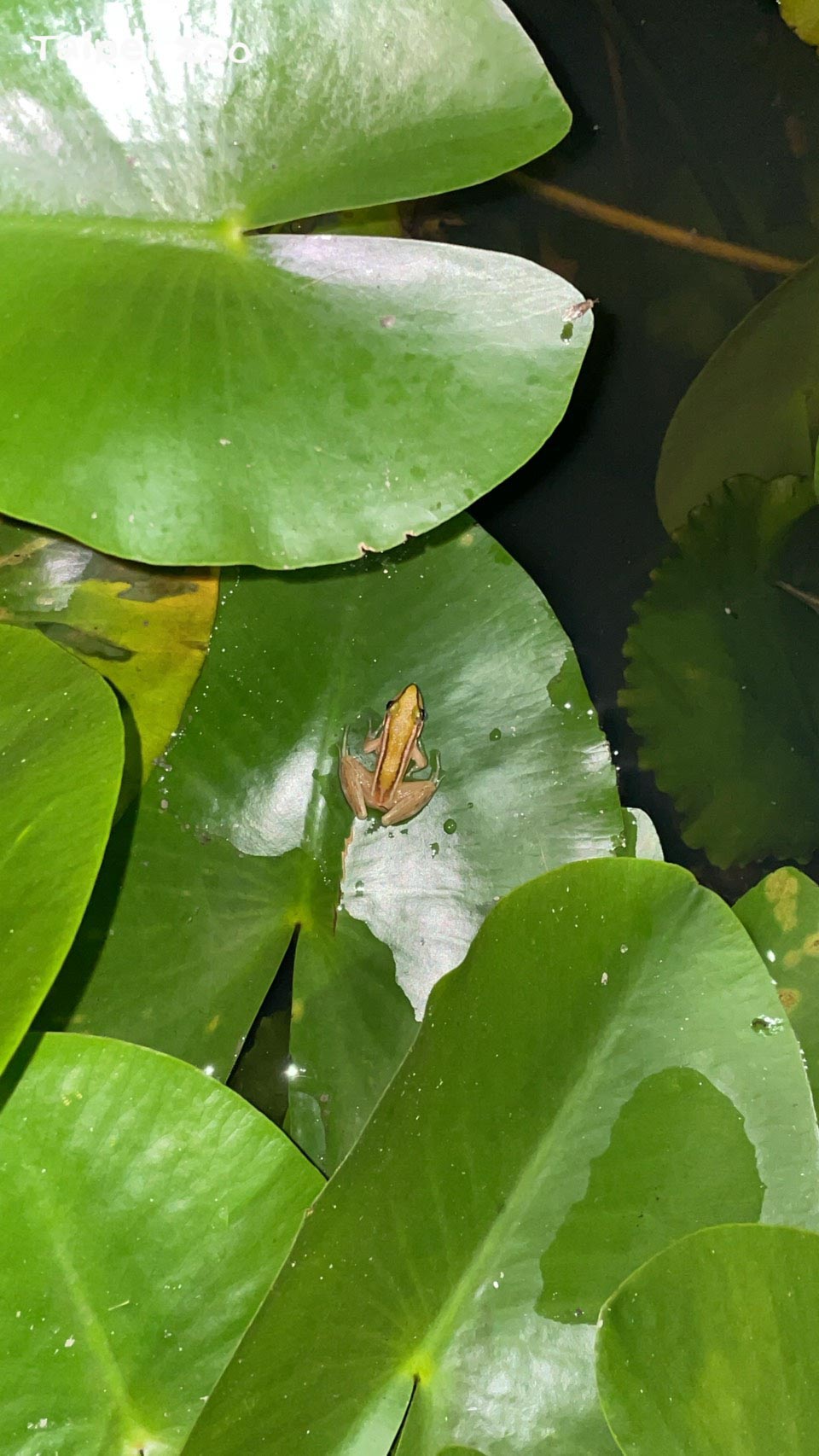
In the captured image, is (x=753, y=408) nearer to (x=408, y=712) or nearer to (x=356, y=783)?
(x=408, y=712)

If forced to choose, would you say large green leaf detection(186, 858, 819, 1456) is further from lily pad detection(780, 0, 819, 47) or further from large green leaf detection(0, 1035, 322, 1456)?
lily pad detection(780, 0, 819, 47)

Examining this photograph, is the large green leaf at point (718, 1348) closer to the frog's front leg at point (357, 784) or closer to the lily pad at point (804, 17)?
the frog's front leg at point (357, 784)

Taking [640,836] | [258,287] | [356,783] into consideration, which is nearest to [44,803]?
[356,783]

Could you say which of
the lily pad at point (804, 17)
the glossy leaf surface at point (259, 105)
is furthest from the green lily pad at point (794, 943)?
the lily pad at point (804, 17)

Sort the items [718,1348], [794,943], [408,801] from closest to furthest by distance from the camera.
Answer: [718,1348], [794,943], [408,801]

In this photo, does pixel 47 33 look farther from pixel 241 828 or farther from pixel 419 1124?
pixel 419 1124
